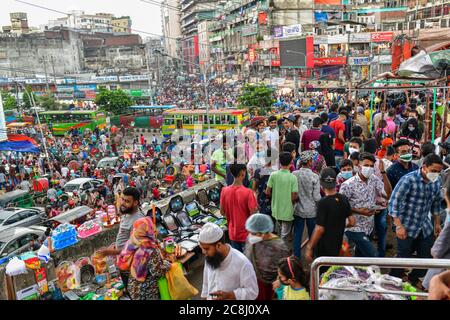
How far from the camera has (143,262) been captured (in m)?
3.24

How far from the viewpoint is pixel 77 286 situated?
185 inches

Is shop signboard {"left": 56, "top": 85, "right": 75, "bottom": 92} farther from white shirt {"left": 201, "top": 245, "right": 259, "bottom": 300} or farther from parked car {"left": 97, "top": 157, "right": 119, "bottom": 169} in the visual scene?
white shirt {"left": 201, "top": 245, "right": 259, "bottom": 300}

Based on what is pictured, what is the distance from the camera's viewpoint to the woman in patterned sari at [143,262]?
10.6 ft

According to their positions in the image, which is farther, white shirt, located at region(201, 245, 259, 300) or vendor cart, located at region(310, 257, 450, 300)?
white shirt, located at region(201, 245, 259, 300)

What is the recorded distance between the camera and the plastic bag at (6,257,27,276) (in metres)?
3.91

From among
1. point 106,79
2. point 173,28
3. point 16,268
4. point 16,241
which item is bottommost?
point 16,241

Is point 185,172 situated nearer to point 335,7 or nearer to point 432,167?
point 432,167

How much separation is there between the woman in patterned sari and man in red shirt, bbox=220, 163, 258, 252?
1.02 meters

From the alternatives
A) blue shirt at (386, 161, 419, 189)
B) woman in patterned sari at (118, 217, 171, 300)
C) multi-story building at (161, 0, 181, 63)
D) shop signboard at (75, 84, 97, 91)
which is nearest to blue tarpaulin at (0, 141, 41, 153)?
woman in patterned sari at (118, 217, 171, 300)

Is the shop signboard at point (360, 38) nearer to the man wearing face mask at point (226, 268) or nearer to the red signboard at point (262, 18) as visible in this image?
the red signboard at point (262, 18)

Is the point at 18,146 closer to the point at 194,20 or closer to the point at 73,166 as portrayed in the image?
the point at 73,166

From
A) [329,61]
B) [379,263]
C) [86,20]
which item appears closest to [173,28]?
[86,20]

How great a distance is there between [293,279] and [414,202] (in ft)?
5.51

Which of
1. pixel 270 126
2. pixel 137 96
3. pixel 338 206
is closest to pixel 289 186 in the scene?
pixel 338 206
